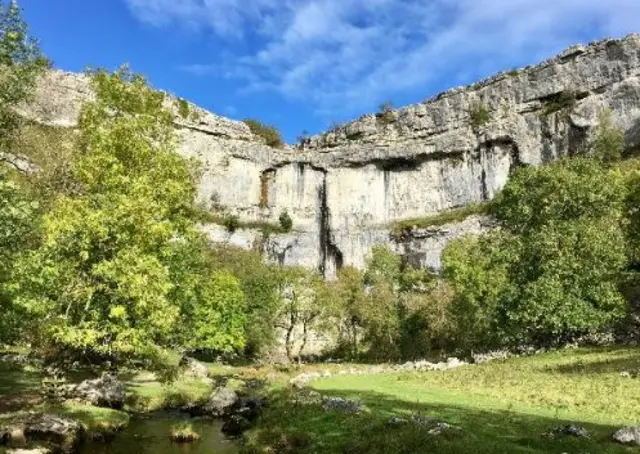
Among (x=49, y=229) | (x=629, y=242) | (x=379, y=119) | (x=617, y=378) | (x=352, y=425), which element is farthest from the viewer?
(x=379, y=119)

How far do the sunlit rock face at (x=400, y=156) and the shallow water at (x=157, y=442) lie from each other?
84.0 m

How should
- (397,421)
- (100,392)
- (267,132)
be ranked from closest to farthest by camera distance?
1. (397,421)
2. (100,392)
3. (267,132)

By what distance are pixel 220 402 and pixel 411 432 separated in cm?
1499

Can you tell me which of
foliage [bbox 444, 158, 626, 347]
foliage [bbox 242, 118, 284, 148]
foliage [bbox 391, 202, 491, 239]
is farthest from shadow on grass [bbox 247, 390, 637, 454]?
foliage [bbox 242, 118, 284, 148]

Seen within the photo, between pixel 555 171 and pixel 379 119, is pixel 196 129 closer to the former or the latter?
pixel 379 119

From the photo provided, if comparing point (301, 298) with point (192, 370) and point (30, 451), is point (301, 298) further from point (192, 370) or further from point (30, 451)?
point (30, 451)

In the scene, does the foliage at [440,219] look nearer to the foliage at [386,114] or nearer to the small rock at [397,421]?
the foliage at [386,114]

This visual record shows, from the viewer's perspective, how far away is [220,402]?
30.6 metres

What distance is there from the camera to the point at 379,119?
130 m

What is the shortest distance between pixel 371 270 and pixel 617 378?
6500cm

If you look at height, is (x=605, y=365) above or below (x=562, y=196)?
below

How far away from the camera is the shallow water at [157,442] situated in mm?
21312

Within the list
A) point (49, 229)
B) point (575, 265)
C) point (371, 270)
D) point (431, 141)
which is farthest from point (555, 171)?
point (431, 141)

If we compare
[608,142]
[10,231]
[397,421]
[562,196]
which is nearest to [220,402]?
[397,421]
